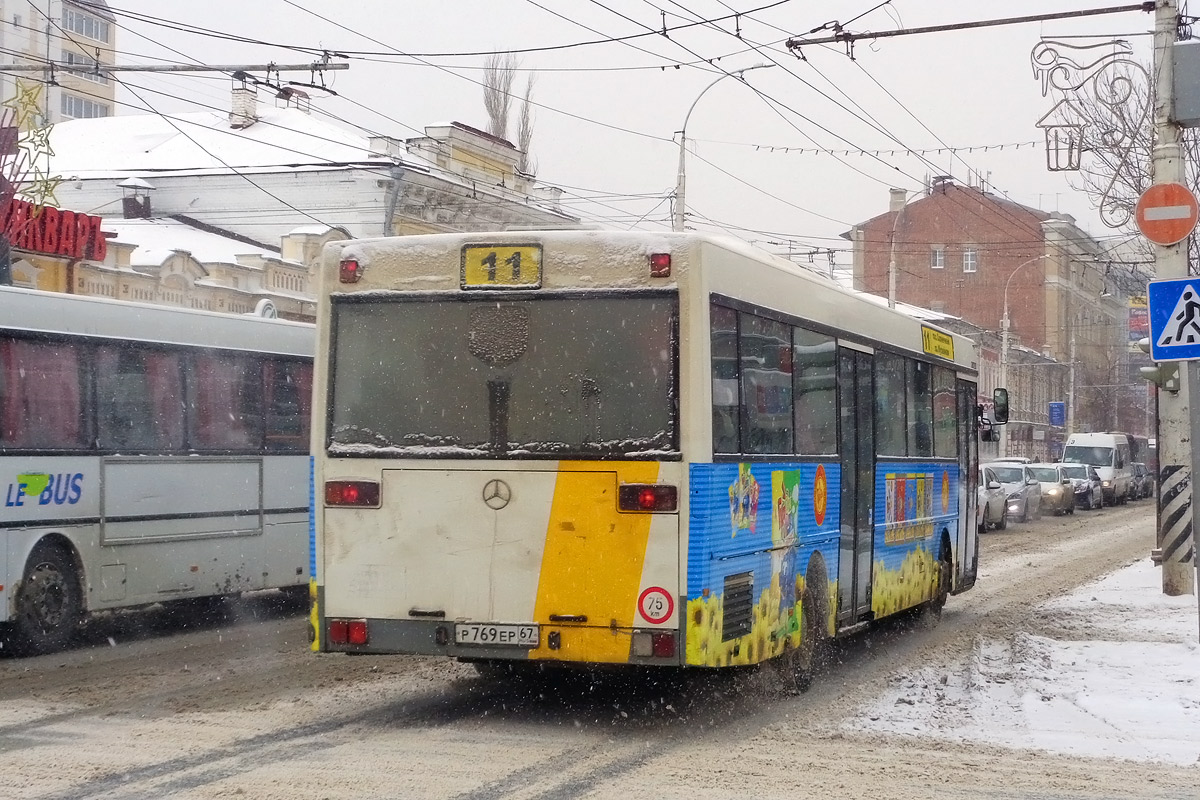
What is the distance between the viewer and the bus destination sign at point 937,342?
14.5 meters

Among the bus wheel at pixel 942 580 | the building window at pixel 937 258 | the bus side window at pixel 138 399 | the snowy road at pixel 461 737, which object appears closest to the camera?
the snowy road at pixel 461 737

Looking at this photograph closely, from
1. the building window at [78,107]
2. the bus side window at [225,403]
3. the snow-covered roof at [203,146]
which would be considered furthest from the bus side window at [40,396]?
the building window at [78,107]

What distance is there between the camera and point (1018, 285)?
8744cm

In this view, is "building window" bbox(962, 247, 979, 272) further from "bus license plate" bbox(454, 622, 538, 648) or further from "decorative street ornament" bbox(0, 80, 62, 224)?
"bus license plate" bbox(454, 622, 538, 648)

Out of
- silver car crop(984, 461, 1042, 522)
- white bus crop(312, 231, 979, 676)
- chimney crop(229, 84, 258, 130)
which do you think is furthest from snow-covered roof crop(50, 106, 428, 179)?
white bus crop(312, 231, 979, 676)

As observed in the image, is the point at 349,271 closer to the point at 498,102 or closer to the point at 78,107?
the point at 498,102

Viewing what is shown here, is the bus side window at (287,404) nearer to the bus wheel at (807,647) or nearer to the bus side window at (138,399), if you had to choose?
the bus side window at (138,399)

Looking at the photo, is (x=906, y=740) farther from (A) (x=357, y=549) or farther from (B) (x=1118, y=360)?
(B) (x=1118, y=360)

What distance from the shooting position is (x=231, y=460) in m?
14.7

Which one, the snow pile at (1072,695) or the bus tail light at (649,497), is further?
the snow pile at (1072,695)

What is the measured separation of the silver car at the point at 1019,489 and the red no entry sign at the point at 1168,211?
2589cm

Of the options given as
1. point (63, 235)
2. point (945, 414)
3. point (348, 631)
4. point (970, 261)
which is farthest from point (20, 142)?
point (970, 261)

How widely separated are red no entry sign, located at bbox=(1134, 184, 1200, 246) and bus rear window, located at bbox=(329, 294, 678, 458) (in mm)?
5641

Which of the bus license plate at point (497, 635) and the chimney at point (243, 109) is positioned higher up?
the chimney at point (243, 109)
